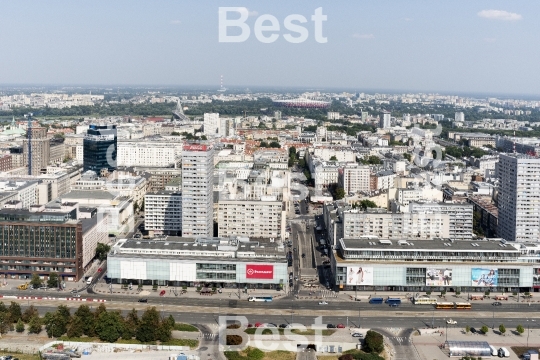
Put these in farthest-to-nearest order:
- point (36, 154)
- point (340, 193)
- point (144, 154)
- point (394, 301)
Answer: point (144, 154)
point (36, 154)
point (340, 193)
point (394, 301)

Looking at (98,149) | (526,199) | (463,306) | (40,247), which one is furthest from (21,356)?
(98,149)

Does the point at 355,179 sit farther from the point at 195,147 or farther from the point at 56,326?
the point at 56,326

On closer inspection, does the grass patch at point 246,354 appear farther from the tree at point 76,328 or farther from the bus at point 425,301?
the bus at point 425,301

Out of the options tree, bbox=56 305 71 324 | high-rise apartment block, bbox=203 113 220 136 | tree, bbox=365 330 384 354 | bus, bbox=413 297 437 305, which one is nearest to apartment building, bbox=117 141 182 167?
high-rise apartment block, bbox=203 113 220 136

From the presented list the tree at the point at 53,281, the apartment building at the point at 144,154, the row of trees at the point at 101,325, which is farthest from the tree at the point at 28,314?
the apartment building at the point at 144,154

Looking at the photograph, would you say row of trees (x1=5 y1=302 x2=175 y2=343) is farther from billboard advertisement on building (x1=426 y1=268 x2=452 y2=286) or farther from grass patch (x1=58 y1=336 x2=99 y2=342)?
billboard advertisement on building (x1=426 y1=268 x2=452 y2=286)

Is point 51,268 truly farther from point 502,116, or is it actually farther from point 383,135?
point 502,116
